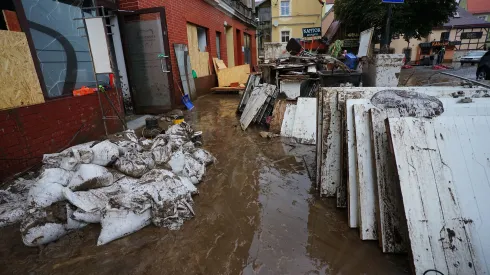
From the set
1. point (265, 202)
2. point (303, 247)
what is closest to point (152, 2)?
point (265, 202)

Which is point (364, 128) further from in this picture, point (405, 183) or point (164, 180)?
point (164, 180)

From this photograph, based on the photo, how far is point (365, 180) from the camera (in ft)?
7.07

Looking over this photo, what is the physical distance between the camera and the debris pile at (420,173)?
5.46ft

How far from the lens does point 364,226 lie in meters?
2.08

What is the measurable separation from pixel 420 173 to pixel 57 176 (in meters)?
3.28

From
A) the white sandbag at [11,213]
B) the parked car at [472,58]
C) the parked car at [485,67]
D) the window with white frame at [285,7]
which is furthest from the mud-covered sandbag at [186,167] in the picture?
the window with white frame at [285,7]

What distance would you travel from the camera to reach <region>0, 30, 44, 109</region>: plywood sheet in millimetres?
2941

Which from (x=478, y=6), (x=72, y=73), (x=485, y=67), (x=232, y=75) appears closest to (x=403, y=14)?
(x=485, y=67)

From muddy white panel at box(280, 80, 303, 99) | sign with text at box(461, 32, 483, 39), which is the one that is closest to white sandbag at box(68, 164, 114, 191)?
muddy white panel at box(280, 80, 303, 99)

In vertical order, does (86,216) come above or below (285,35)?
below

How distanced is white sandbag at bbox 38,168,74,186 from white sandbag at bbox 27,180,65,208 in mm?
47

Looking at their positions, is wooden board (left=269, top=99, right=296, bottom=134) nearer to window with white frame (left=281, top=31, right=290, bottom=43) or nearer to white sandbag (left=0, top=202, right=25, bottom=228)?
white sandbag (left=0, top=202, right=25, bottom=228)

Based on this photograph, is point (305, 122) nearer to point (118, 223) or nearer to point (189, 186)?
point (189, 186)

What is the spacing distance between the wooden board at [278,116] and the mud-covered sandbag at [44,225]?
3.79 meters
